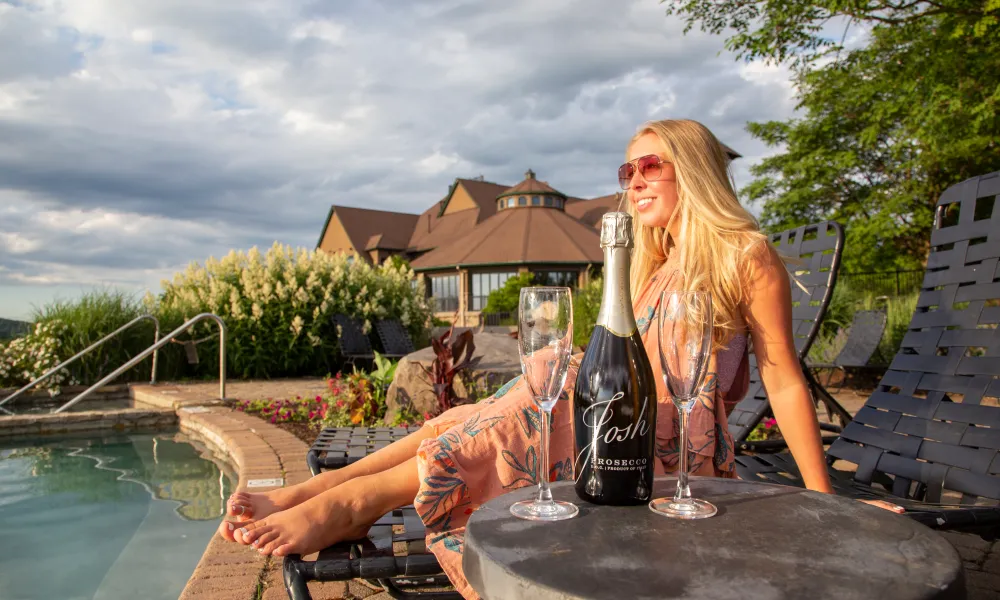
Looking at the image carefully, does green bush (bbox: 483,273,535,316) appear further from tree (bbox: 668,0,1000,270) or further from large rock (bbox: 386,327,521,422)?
large rock (bbox: 386,327,521,422)

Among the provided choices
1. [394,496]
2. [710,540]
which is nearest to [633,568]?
[710,540]

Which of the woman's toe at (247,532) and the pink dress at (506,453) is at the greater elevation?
the pink dress at (506,453)

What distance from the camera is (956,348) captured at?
2580mm

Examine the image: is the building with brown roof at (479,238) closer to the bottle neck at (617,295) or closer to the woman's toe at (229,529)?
the woman's toe at (229,529)

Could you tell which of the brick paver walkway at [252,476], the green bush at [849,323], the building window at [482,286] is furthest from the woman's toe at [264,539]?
the building window at [482,286]

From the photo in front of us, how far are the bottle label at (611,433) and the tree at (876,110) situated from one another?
29.0 feet

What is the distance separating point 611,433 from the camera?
1.12 metres

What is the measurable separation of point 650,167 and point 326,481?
1256 millimetres

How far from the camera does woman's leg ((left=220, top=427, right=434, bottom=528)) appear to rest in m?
1.75

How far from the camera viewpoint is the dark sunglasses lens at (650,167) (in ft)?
6.33

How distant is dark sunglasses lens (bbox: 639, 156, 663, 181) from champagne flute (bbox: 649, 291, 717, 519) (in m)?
0.88

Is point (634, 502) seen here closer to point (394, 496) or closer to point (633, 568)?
point (633, 568)

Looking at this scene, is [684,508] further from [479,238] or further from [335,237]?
[335,237]

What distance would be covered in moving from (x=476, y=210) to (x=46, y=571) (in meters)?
34.0
